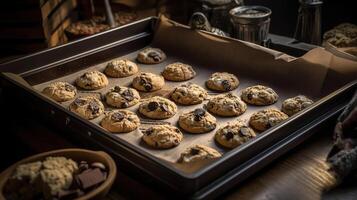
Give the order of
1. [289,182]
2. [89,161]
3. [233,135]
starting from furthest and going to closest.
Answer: [233,135]
[289,182]
[89,161]

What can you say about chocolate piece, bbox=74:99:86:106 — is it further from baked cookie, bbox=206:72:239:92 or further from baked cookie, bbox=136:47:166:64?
baked cookie, bbox=206:72:239:92

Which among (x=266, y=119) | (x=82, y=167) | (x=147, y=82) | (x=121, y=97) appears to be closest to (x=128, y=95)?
(x=121, y=97)

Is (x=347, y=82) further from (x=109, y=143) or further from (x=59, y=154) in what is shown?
(x=59, y=154)

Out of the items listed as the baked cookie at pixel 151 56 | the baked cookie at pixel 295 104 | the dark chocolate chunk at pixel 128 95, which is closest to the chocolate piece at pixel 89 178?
the dark chocolate chunk at pixel 128 95

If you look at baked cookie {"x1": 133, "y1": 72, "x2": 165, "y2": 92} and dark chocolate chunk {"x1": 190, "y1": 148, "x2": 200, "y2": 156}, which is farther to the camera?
baked cookie {"x1": 133, "y1": 72, "x2": 165, "y2": 92}

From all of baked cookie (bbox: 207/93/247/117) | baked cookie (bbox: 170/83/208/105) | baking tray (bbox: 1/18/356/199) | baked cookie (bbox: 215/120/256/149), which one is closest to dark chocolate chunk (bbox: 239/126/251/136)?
baked cookie (bbox: 215/120/256/149)

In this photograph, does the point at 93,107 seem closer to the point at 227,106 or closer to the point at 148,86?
Result: the point at 148,86
